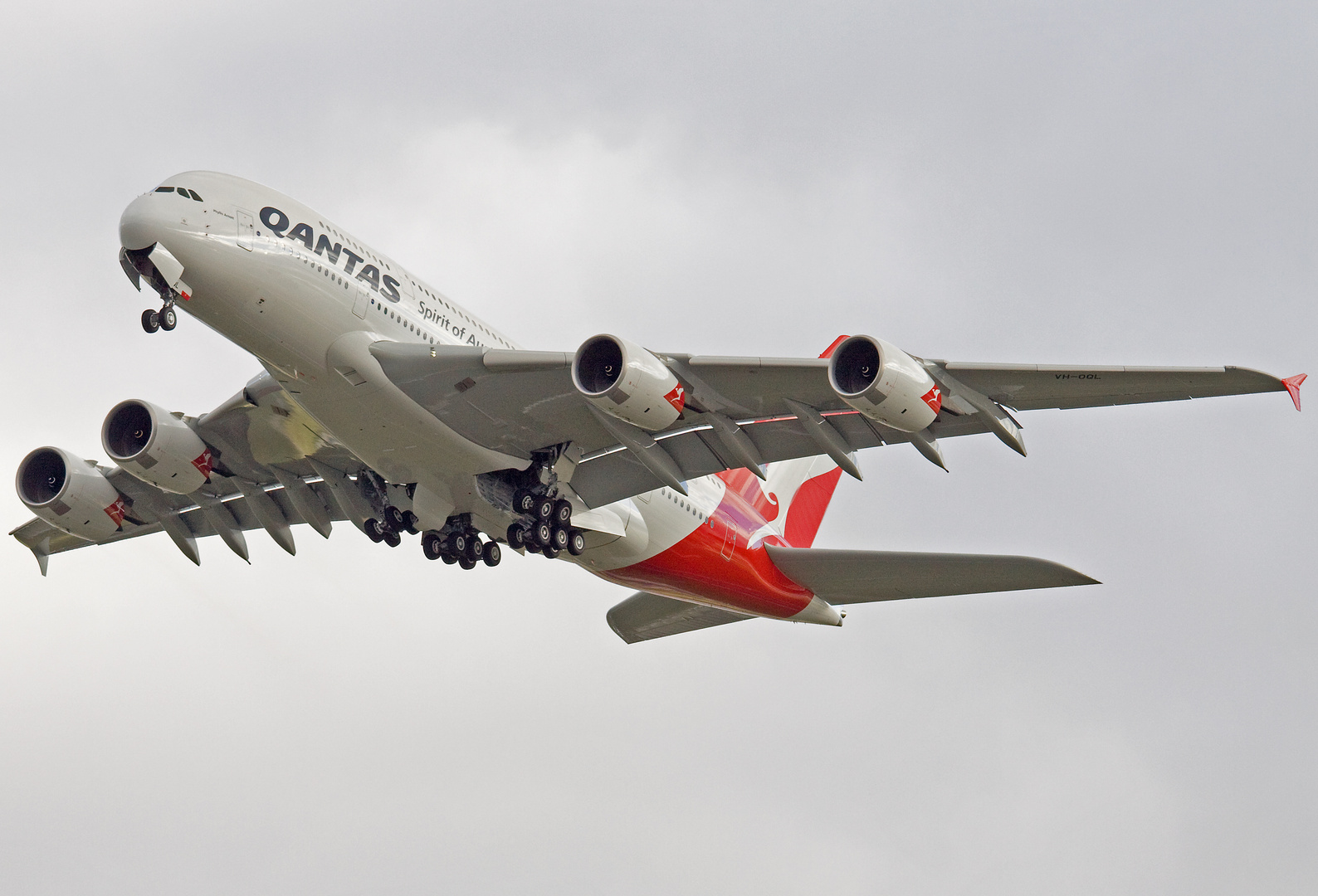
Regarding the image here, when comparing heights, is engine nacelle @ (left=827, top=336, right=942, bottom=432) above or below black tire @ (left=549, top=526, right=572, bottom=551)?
above

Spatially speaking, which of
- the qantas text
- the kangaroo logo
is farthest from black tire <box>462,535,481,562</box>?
the kangaroo logo

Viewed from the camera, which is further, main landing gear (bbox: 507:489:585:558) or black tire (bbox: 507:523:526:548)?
black tire (bbox: 507:523:526:548)

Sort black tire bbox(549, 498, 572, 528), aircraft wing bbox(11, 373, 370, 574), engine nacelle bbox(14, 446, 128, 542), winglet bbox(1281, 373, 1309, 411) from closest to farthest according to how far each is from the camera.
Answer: winglet bbox(1281, 373, 1309, 411)
black tire bbox(549, 498, 572, 528)
aircraft wing bbox(11, 373, 370, 574)
engine nacelle bbox(14, 446, 128, 542)

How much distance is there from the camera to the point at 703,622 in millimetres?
33469

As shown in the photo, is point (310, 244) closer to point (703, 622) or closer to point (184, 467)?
point (184, 467)

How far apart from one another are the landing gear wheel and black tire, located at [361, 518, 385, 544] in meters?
1.80

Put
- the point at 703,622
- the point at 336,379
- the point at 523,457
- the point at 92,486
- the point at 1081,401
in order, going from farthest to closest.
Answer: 1. the point at 703,622
2. the point at 92,486
3. the point at 523,457
4. the point at 336,379
5. the point at 1081,401

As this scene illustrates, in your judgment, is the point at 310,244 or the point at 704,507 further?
the point at 704,507

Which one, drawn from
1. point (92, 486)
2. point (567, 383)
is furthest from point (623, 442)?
point (92, 486)

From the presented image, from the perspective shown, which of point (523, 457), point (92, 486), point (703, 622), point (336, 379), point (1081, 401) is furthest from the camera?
point (703, 622)

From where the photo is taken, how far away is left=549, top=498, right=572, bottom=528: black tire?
1053 inches

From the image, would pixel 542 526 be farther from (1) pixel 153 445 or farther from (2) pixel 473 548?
(1) pixel 153 445

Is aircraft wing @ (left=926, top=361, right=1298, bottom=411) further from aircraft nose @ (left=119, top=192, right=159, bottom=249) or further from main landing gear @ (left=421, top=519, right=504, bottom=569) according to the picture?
aircraft nose @ (left=119, top=192, right=159, bottom=249)

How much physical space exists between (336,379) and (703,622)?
12.9 meters
